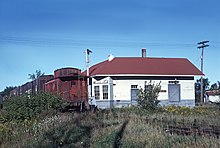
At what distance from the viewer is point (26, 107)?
61.8 feet

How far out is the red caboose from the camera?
2948 cm

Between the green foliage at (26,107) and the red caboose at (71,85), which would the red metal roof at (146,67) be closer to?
the red caboose at (71,85)

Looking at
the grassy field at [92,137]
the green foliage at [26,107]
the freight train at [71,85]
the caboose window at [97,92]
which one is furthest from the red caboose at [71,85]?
the grassy field at [92,137]

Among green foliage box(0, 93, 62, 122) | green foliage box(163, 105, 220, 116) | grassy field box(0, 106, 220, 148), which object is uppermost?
green foliage box(0, 93, 62, 122)

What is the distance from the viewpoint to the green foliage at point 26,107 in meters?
18.6

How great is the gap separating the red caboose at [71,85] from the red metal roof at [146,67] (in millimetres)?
5576

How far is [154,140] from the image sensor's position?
397 inches

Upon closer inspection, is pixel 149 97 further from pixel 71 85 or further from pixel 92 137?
pixel 92 137

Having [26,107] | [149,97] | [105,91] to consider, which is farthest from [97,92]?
[26,107]

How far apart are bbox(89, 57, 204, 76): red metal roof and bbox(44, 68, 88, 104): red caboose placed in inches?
220

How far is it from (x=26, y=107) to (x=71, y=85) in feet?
37.4

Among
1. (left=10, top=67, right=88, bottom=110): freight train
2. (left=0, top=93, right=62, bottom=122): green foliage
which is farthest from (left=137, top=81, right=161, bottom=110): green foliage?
(left=0, top=93, right=62, bottom=122): green foliage

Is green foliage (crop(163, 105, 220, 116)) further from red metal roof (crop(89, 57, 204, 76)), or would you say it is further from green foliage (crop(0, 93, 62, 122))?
red metal roof (crop(89, 57, 204, 76))

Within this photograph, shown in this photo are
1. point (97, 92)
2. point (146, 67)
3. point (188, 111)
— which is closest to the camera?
point (188, 111)
